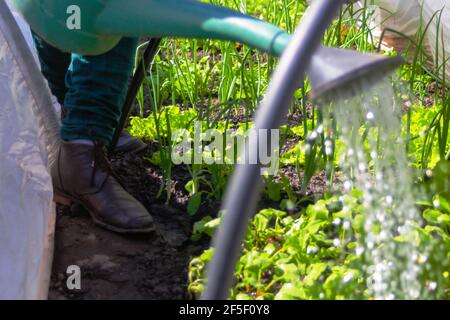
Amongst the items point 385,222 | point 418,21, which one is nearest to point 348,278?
point 385,222

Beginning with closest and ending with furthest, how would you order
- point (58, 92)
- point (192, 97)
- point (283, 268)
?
point (283, 268) < point (58, 92) < point (192, 97)

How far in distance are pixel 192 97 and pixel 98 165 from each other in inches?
21.5

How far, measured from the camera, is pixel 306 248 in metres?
1.84

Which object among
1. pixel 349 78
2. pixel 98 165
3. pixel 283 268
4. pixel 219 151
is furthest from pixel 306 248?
pixel 349 78

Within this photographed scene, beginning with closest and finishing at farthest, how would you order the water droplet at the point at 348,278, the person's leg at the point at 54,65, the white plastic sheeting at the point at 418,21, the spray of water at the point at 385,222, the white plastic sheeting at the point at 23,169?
1. the spray of water at the point at 385,222
2. the water droplet at the point at 348,278
3. the white plastic sheeting at the point at 23,169
4. the person's leg at the point at 54,65
5. the white plastic sheeting at the point at 418,21

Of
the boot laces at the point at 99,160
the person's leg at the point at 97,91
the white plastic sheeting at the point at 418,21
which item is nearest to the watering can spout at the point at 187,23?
the person's leg at the point at 97,91

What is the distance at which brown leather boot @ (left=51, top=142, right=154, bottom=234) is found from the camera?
2100mm

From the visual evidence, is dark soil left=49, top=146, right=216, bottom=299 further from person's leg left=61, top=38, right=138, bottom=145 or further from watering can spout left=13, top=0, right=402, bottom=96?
watering can spout left=13, top=0, right=402, bottom=96

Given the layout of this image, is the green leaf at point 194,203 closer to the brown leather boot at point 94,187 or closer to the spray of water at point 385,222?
the brown leather boot at point 94,187

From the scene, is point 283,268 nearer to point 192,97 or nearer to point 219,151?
point 219,151

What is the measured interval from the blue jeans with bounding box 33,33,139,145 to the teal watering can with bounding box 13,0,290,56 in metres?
0.28

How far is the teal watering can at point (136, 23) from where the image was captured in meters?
1.31

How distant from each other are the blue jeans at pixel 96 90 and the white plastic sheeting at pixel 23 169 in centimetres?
8
